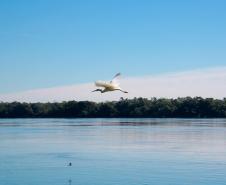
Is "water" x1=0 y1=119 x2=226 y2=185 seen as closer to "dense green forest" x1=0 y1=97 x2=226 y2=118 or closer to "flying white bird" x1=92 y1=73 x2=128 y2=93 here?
"flying white bird" x1=92 y1=73 x2=128 y2=93

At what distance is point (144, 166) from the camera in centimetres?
2716

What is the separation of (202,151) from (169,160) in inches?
217

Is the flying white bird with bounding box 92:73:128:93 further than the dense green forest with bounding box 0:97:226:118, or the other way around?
the dense green forest with bounding box 0:97:226:118

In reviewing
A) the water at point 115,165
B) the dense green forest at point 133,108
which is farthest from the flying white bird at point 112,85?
the dense green forest at point 133,108

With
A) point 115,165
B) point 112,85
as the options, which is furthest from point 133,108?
point 112,85

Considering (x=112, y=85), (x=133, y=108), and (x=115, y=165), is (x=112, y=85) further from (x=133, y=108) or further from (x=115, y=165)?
(x=133, y=108)

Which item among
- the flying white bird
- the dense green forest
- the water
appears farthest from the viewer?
the dense green forest

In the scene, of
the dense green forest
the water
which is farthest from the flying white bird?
the dense green forest

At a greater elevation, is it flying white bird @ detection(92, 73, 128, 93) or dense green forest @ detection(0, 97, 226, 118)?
dense green forest @ detection(0, 97, 226, 118)

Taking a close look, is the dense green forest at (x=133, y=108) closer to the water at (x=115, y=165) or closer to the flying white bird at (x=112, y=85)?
the water at (x=115, y=165)

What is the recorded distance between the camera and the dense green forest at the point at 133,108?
126 meters

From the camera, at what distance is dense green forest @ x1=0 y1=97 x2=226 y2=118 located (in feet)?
413

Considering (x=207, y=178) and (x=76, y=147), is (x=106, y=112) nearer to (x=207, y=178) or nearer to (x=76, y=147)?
(x=76, y=147)

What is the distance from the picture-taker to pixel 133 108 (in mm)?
132750
